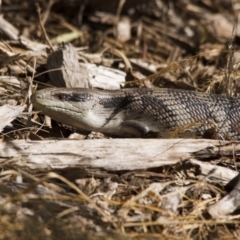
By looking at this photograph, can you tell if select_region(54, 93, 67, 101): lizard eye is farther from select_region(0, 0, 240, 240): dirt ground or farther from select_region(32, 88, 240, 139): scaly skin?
select_region(0, 0, 240, 240): dirt ground

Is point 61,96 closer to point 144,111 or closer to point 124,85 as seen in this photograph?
point 144,111

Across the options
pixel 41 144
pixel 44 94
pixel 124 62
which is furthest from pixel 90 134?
pixel 124 62

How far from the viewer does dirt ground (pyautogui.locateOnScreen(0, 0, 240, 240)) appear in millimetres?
4793

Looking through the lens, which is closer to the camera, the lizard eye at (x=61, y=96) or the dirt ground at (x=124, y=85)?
the dirt ground at (x=124, y=85)

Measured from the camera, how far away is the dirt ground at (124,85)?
4.79 metres

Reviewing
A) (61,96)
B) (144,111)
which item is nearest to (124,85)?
(144,111)

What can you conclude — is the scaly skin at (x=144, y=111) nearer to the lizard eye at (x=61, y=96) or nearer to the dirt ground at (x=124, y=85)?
the lizard eye at (x=61, y=96)

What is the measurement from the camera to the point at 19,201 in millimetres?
4793

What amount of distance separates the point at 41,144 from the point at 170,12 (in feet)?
19.5

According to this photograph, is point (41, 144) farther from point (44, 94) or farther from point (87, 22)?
point (87, 22)

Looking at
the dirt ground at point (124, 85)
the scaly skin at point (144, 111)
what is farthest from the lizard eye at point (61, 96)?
the dirt ground at point (124, 85)

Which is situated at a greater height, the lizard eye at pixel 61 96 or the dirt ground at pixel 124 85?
the lizard eye at pixel 61 96

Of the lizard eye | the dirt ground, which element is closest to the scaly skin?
the lizard eye

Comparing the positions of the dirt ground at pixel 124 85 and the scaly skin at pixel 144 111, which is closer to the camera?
the dirt ground at pixel 124 85
